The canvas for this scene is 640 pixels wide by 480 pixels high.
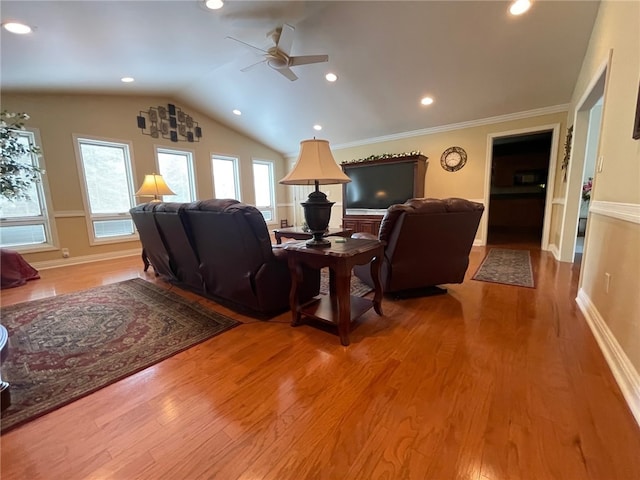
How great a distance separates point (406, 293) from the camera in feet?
8.63

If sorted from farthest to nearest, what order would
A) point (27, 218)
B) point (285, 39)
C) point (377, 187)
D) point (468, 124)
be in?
point (377, 187) → point (468, 124) → point (27, 218) → point (285, 39)

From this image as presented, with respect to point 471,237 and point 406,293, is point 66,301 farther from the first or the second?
point 471,237

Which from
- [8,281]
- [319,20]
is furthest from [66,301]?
[319,20]

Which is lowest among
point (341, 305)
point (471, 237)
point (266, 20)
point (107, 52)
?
point (341, 305)

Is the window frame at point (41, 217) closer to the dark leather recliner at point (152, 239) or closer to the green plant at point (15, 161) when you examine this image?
the green plant at point (15, 161)

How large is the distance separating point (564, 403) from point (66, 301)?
3.92 m

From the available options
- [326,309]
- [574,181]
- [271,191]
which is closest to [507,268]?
[574,181]

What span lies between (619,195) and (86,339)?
3.74 metres

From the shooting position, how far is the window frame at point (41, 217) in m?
3.91

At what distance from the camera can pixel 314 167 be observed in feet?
5.94

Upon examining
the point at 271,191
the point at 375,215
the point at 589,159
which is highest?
the point at 589,159

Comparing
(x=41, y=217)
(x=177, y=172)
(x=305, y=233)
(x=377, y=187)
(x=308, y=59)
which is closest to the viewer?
(x=308, y=59)

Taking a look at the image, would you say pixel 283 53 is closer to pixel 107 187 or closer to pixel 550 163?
pixel 107 187

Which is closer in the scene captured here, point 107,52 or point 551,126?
point 107,52
